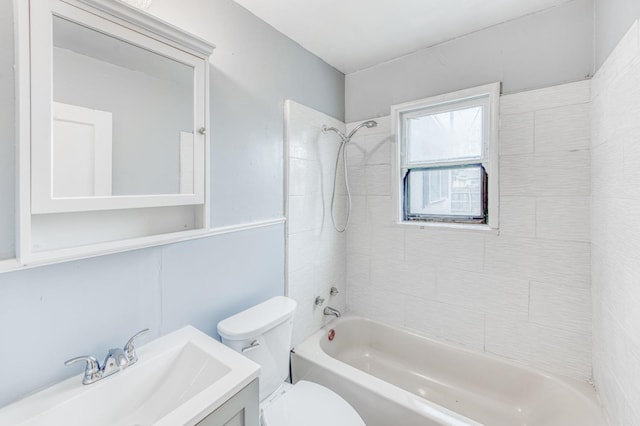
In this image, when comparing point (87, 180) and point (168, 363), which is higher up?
point (87, 180)

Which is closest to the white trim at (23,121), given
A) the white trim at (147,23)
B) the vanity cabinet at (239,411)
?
the white trim at (147,23)

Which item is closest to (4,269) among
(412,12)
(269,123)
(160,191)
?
(160,191)

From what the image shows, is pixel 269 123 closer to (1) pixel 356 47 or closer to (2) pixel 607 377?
(1) pixel 356 47

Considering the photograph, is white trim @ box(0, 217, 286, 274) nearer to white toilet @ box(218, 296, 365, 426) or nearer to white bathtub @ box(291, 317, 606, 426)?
white toilet @ box(218, 296, 365, 426)

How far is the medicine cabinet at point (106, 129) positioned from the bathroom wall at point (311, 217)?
2.17 ft

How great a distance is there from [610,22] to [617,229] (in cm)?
92

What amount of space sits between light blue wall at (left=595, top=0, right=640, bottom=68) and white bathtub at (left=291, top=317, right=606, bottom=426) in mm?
1675

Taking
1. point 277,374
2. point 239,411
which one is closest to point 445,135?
point 277,374

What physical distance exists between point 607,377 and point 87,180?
2274mm

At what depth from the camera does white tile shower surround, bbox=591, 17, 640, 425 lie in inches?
39.0

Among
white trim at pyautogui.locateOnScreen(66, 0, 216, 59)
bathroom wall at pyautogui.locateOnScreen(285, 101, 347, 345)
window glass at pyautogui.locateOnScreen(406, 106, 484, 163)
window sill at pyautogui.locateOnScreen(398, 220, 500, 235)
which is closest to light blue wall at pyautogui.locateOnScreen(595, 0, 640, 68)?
window glass at pyautogui.locateOnScreen(406, 106, 484, 163)

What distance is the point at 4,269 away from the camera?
0.79m

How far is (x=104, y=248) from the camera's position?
0.95 meters

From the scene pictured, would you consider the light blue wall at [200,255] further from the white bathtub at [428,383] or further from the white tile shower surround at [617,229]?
the white tile shower surround at [617,229]
